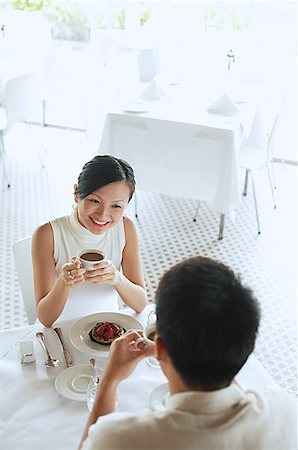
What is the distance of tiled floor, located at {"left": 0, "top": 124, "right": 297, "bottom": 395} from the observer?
9.30 feet

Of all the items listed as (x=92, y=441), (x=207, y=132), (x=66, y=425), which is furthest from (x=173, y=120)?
(x=92, y=441)

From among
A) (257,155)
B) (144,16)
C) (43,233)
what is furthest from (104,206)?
(144,16)

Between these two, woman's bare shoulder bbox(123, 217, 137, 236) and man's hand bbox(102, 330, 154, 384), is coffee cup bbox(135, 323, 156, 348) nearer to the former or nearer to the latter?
man's hand bbox(102, 330, 154, 384)

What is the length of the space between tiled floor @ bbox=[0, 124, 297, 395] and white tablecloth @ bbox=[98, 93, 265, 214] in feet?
0.99

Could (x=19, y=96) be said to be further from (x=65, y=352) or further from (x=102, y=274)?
(x=65, y=352)

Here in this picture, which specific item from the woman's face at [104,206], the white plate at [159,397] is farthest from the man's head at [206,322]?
the woman's face at [104,206]

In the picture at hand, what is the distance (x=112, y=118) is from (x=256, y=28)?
2.06 m

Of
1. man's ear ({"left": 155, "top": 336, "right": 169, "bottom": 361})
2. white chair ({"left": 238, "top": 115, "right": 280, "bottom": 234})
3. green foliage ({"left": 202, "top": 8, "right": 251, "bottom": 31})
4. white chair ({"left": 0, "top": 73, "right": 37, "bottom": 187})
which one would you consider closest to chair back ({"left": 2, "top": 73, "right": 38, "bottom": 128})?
white chair ({"left": 0, "top": 73, "right": 37, "bottom": 187})

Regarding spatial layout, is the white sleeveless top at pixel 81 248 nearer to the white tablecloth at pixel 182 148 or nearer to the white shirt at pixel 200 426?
the white shirt at pixel 200 426

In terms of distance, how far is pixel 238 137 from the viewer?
3.39m

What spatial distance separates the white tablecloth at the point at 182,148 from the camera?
3.30m

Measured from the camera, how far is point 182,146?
336 centimetres

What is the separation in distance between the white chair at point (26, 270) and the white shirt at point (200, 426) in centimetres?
102

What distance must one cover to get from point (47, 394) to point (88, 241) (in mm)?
658
